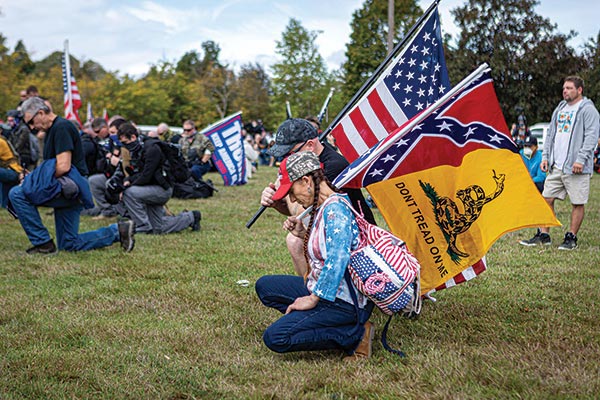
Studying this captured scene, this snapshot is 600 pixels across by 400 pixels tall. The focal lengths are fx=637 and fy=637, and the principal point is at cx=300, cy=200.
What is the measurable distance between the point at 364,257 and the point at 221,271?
11.1ft

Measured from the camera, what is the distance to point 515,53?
39.3m

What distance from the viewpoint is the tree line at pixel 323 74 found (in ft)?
125

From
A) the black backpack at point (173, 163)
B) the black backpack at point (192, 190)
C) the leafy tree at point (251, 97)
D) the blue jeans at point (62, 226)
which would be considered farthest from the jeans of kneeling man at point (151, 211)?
the leafy tree at point (251, 97)

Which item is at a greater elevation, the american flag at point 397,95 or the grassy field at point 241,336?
the american flag at point 397,95

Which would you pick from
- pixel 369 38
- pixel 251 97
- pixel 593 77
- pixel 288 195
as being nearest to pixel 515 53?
pixel 593 77

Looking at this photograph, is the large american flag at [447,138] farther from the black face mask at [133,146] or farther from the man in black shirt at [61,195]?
the black face mask at [133,146]

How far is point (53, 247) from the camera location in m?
8.02

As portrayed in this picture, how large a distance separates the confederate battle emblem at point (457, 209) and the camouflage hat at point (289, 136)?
0.95m

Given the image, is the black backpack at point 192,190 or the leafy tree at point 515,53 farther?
the leafy tree at point 515,53

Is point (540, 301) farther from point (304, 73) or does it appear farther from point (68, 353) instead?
point (304, 73)

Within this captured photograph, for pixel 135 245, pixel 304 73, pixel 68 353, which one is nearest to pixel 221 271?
pixel 135 245

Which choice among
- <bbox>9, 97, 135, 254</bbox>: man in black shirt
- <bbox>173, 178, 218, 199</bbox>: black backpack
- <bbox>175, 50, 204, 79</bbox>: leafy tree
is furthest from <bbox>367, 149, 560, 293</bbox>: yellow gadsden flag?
<bbox>175, 50, 204, 79</bbox>: leafy tree

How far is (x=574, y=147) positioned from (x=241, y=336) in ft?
17.6

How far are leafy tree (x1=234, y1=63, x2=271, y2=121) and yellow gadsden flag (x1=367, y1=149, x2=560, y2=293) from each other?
51.7 metres
